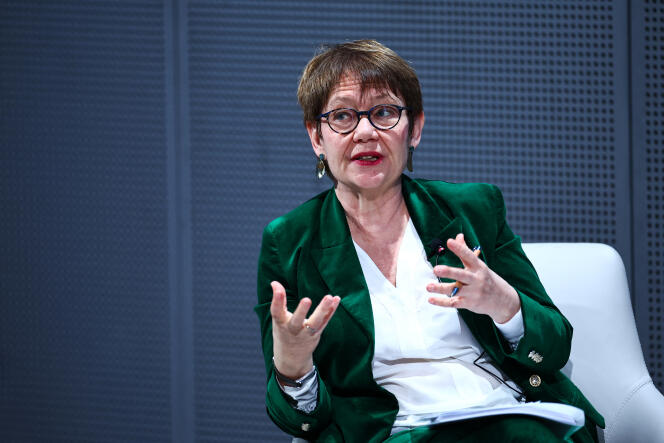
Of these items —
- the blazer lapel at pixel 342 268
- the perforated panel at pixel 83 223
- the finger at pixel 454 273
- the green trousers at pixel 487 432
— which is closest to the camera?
the finger at pixel 454 273

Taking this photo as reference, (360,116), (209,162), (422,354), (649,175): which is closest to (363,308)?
(422,354)

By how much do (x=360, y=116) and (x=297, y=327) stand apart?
24.7 inches

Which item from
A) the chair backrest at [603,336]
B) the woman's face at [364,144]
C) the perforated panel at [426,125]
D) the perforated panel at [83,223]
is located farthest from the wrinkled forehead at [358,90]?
the perforated panel at [83,223]

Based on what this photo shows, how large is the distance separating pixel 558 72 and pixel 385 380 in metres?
1.79

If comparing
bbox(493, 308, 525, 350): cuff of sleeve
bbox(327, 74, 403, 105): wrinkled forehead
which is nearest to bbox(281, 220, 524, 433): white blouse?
bbox(493, 308, 525, 350): cuff of sleeve

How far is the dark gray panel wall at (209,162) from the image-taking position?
292 centimetres

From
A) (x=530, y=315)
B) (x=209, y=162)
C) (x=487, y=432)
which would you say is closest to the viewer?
(x=487, y=432)

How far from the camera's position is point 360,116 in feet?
5.92

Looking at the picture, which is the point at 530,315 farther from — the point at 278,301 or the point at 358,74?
the point at 358,74

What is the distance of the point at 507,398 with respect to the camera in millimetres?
1718

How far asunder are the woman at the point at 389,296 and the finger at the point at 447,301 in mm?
54

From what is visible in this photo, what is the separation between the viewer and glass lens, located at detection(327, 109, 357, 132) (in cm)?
182

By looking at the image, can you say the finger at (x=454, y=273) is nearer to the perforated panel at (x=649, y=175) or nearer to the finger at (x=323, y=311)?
the finger at (x=323, y=311)

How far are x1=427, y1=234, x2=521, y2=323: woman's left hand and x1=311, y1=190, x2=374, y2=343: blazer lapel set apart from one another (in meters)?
0.27
